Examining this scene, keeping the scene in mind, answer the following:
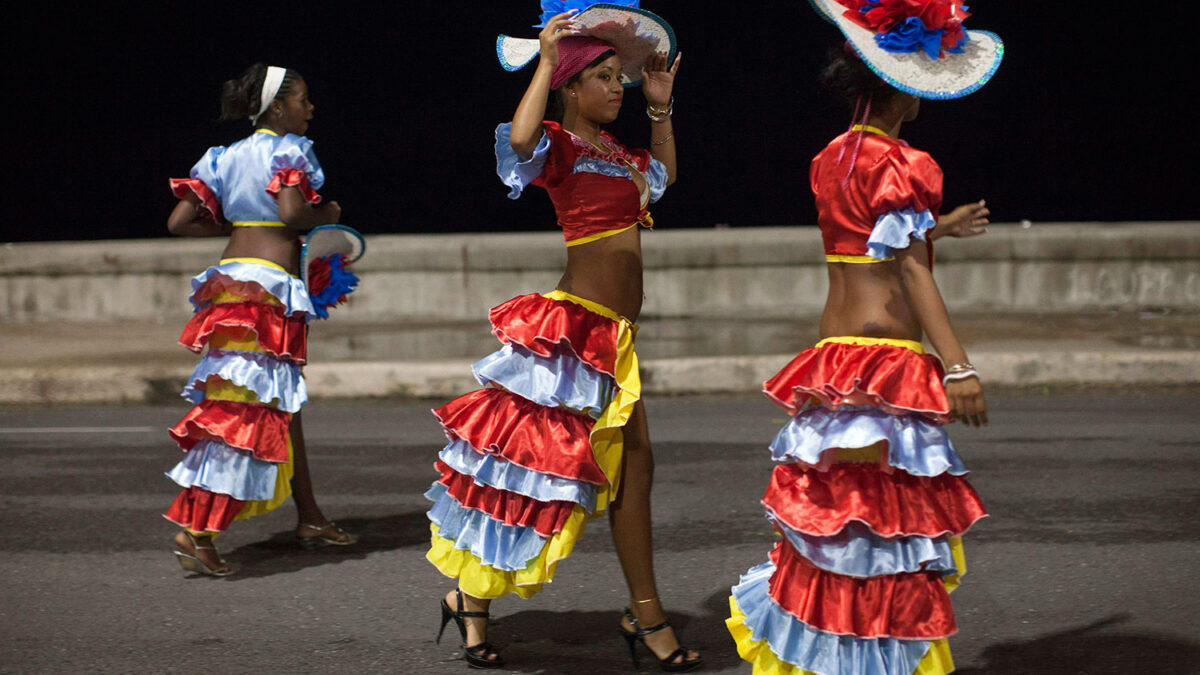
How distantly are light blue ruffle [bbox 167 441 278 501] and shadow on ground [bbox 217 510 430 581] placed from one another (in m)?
0.34

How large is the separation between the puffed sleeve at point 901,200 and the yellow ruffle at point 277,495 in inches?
119

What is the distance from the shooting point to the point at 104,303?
14.0 meters

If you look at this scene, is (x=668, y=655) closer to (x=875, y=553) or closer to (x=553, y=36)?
(x=875, y=553)

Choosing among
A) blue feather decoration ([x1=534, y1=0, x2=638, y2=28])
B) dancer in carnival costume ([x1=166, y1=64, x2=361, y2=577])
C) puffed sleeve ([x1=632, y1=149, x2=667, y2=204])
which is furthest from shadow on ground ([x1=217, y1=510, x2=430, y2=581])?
blue feather decoration ([x1=534, y1=0, x2=638, y2=28])

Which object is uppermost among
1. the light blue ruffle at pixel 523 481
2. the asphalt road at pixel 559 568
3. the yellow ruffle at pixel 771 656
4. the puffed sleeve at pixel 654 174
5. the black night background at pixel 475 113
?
the black night background at pixel 475 113

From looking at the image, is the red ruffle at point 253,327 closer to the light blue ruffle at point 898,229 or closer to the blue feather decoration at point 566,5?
the blue feather decoration at point 566,5

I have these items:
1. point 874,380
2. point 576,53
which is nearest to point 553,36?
point 576,53

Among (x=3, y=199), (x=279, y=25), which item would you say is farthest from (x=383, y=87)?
(x=3, y=199)

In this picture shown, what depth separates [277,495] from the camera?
587cm

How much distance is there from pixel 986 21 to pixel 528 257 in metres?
7.74

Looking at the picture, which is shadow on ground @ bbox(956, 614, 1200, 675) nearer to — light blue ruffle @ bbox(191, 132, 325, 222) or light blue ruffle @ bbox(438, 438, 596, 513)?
light blue ruffle @ bbox(438, 438, 596, 513)

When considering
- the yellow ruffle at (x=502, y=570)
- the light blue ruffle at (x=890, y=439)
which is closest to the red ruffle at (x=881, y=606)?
the light blue ruffle at (x=890, y=439)

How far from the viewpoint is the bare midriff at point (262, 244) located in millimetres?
5883

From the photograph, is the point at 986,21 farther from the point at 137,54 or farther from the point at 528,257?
the point at 137,54
